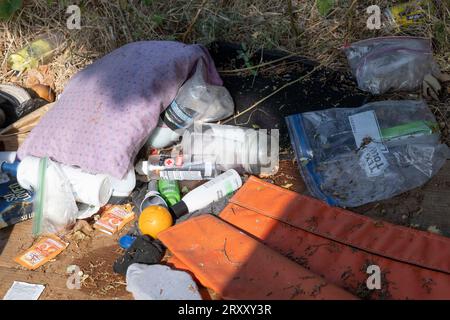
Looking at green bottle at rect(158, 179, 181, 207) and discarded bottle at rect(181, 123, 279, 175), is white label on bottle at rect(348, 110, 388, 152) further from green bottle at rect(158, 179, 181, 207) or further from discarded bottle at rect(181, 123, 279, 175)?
green bottle at rect(158, 179, 181, 207)

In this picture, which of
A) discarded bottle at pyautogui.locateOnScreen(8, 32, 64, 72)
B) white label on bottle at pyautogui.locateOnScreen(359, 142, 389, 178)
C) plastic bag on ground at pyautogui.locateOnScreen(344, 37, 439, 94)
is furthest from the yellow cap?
discarded bottle at pyautogui.locateOnScreen(8, 32, 64, 72)

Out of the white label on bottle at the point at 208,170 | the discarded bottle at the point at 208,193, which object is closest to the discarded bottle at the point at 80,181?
the discarded bottle at the point at 208,193

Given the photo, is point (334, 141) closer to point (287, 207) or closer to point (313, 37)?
point (287, 207)

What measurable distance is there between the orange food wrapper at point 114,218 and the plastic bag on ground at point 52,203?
12 centimetres

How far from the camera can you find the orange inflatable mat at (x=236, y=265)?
5.04 feet

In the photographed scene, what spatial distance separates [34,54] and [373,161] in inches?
83.3

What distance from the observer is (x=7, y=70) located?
2.99 m

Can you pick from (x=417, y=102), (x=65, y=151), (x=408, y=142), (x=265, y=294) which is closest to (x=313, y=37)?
(x=417, y=102)

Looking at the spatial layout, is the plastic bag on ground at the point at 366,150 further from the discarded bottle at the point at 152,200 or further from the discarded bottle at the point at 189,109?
the discarded bottle at the point at 152,200

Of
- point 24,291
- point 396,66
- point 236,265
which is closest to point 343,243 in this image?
point 236,265

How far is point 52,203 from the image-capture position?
208 cm

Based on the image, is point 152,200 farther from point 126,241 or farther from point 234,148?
point 234,148

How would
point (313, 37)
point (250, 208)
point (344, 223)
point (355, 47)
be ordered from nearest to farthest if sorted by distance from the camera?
point (344, 223) → point (250, 208) → point (355, 47) → point (313, 37)

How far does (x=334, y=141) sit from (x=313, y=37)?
83cm
